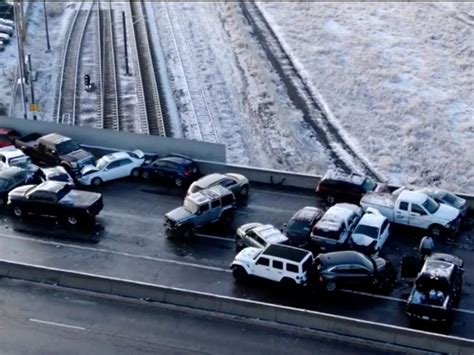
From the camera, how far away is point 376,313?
82.9ft

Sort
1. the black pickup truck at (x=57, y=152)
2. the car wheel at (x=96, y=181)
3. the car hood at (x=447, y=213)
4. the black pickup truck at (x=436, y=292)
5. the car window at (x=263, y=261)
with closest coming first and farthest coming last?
the black pickup truck at (x=436, y=292)
the car window at (x=263, y=261)
the car hood at (x=447, y=213)
the car wheel at (x=96, y=181)
the black pickup truck at (x=57, y=152)

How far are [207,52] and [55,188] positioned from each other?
30.2 m

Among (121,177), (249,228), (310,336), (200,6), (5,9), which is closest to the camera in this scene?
(310,336)

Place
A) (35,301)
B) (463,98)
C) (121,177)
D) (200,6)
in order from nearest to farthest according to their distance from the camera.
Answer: (35,301) < (121,177) < (463,98) < (200,6)

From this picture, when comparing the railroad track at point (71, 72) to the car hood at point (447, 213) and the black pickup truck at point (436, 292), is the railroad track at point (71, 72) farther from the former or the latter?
the black pickup truck at point (436, 292)

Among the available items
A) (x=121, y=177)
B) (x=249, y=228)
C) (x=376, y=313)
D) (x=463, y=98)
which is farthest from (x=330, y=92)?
(x=376, y=313)

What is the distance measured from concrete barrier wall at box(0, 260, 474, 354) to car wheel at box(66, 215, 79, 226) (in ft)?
12.9

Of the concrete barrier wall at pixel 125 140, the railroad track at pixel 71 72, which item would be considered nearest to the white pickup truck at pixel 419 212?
the concrete barrier wall at pixel 125 140

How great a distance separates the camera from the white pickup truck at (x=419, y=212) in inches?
1169

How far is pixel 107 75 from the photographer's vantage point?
177ft

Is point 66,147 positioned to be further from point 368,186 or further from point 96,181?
point 368,186

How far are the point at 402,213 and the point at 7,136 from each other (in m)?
17.7

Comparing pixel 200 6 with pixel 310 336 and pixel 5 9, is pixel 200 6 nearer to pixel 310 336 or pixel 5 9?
pixel 5 9

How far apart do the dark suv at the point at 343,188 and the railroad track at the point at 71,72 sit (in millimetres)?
18679
